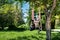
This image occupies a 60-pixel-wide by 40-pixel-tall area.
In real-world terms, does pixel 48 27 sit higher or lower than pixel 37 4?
lower

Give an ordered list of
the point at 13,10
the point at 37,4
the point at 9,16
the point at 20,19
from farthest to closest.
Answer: the point at 20,19, the point at 13,10, the point at 9,16, the point at 37,4

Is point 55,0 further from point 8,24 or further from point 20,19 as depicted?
point 20,19

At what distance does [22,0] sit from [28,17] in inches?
709

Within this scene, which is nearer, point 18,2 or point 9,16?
point 18,2

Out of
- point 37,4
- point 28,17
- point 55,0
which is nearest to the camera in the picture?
point 55,0

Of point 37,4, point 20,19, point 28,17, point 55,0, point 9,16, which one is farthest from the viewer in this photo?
point 20,19

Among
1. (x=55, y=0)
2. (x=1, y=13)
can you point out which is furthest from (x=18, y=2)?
(x=1, y=13)

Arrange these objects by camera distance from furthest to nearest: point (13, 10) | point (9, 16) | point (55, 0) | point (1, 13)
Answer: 1. point (13, 10)
2. point (9, 16)
3. point (1, 13)
4. point (55, 0)

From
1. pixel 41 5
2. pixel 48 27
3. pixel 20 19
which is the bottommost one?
pixel 20 19

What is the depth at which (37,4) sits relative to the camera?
33.0 ft

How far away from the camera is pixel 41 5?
9836 millimetres

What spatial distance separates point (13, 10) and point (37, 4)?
53.2 ft

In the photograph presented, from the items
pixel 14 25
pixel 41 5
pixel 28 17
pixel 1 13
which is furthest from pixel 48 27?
pixel 28 17

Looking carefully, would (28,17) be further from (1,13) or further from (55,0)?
(55,0)
